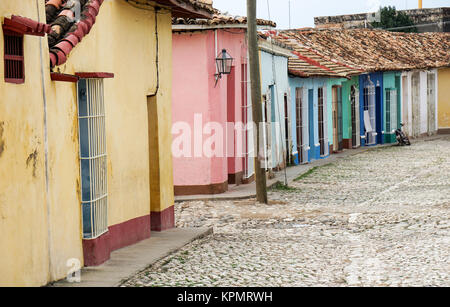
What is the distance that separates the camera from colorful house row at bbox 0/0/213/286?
678 cm

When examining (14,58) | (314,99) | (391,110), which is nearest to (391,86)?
(391,110)

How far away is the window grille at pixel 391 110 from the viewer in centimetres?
3384

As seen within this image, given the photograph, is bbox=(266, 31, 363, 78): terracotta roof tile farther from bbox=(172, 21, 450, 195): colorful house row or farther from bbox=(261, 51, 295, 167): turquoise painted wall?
bbox=(261, 51, 295, 167): turquoise painted wall

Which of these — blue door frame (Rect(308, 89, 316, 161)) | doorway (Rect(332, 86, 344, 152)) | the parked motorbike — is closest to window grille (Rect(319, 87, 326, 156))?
blue door frame (Rect(308, 89, 316, 161))

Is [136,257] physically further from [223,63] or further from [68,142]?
[223,63]

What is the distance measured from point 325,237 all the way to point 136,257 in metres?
3.47

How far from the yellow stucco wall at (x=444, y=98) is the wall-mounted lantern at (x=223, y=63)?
24209 millimetres

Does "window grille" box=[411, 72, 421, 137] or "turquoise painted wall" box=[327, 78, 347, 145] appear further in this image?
"window grille" box=[411, 72, 421, 137]

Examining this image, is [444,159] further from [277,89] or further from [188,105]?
[188,105]

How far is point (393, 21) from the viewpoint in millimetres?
53844

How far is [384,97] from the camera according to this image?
34.0 meters

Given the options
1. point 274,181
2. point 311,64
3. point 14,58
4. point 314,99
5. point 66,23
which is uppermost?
point 311,64

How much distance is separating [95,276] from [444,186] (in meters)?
11.3

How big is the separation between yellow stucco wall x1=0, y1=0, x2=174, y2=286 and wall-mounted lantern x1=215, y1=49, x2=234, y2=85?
439cm
